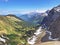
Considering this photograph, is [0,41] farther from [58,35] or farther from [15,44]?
[58,35]

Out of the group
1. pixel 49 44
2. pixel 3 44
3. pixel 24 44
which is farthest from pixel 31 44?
pixel 3 44

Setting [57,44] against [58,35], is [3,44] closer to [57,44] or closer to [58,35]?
[57,44]

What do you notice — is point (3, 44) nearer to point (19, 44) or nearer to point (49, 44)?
point (19, 44)

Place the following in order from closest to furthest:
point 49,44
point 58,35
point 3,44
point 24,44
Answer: point 3,44 → point 49,44 → point 24,44 → point 58,35

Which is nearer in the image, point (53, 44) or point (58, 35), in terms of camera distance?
point (53, 44)

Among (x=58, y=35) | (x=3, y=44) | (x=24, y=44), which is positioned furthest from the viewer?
(x=58, y=35)

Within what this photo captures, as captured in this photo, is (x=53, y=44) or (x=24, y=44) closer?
(x=53, y=44)

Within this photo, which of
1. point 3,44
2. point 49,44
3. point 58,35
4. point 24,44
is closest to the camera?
point 3,44

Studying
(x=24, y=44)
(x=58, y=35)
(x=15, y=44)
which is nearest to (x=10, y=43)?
(x=15, y=44)

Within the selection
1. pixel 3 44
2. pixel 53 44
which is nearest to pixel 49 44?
pixel 53 44
